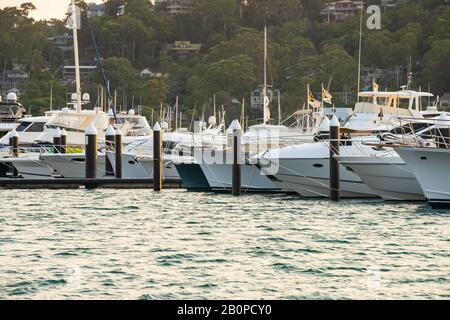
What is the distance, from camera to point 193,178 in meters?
44.7

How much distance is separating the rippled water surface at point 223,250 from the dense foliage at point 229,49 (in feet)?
202

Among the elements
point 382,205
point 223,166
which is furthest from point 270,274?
point 223,166

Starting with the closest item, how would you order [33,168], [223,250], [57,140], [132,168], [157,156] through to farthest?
[223,250], [157,156], [132,168], [33,168], [57,140]

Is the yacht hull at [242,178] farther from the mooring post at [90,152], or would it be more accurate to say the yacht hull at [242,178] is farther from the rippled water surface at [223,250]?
the mooring post at [90,152]

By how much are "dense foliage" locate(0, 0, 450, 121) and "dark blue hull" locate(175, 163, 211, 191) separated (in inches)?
2090

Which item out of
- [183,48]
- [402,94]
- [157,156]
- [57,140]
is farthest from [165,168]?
[183,48]

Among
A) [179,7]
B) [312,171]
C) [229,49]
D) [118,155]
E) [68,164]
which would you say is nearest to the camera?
[312,171]

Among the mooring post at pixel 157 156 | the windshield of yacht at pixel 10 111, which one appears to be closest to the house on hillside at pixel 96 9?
the windshield of yacht at pixel 10 111

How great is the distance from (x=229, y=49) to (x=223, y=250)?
112 m

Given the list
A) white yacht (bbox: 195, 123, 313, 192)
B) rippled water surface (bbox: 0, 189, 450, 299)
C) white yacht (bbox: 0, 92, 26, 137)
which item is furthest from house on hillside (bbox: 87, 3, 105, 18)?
rippled water surface (bbox: 0, 189, 450, 299)

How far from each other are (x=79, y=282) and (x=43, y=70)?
13100 centimetres

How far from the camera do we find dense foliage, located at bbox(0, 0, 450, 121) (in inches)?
4828

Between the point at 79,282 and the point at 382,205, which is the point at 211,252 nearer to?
the point at 79,282

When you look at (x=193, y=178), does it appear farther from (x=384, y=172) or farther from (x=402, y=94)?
(x=384, y=172)
